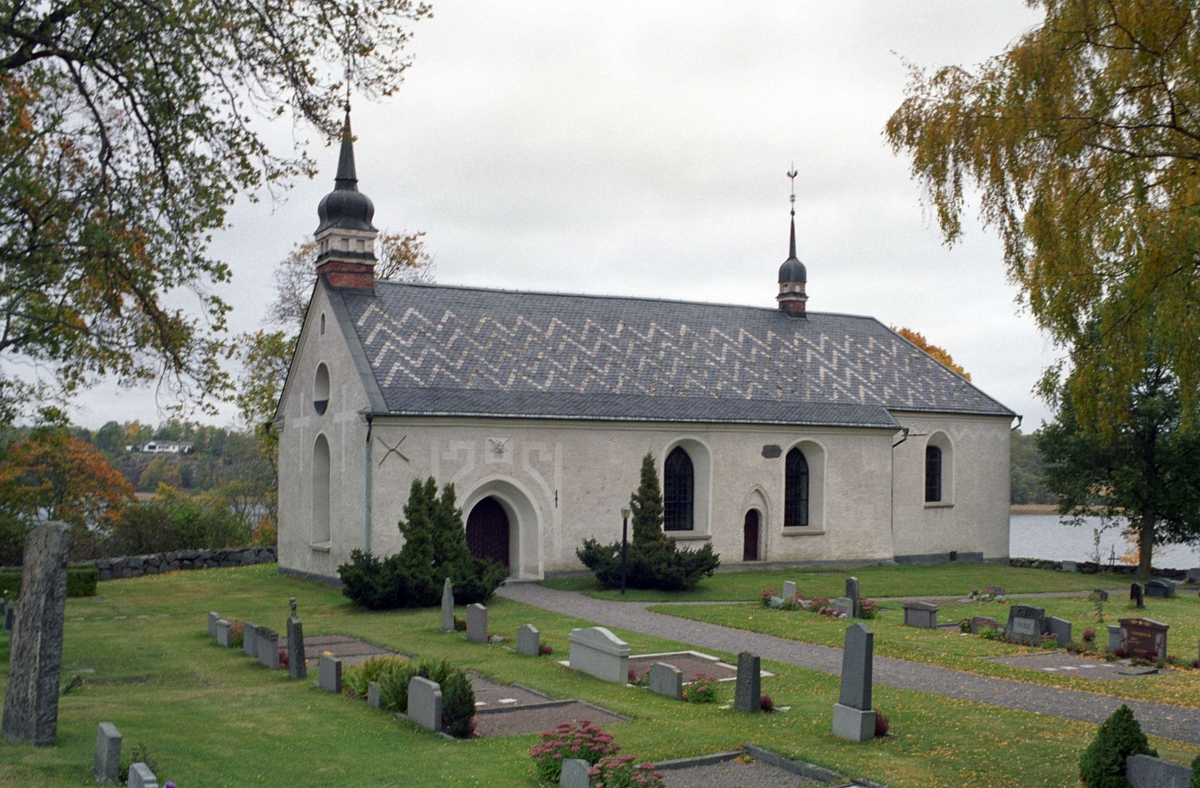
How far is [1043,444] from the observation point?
3884 cm

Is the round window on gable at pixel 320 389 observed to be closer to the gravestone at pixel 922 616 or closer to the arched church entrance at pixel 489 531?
the arched church entrance at pixel 489 531

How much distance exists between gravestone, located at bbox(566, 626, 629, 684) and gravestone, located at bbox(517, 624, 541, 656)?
125 centimetres

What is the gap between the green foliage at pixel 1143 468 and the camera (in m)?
35.9

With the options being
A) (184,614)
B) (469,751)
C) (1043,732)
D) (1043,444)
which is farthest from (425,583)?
(1043,444)

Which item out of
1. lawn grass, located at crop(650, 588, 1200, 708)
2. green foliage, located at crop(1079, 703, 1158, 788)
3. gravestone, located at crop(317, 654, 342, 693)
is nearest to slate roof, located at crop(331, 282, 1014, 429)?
lawn grass, located at crop(650, 588, 1200, 708)

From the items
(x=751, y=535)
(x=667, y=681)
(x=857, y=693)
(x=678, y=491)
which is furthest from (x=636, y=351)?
(x=857, y=693)

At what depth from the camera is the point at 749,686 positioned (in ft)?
45.4

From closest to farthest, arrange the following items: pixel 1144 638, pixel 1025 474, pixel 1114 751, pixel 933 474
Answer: pixel 1114 751
pixel 1144 638
pixel 933 474
pixel 1025 474

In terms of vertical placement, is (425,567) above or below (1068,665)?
above

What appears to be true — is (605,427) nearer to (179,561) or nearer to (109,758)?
(179,561)

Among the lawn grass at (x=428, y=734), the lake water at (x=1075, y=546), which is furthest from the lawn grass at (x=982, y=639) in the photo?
the lake water at (x=1075, y=546)

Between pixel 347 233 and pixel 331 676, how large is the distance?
18.6m

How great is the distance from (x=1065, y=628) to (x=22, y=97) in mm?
20312

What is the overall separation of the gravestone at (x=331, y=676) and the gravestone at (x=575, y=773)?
619cm
